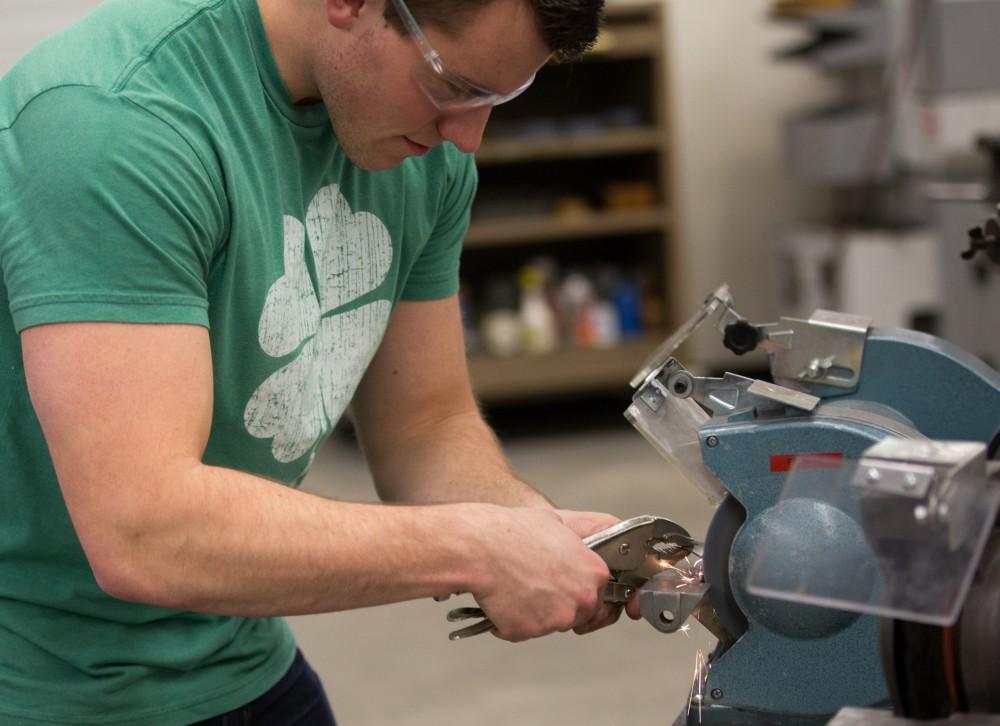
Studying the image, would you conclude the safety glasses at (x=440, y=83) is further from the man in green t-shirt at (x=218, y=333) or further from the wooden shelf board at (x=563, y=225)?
the wooden shelf board at (x=563, y=225)

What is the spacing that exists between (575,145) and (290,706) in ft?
9.85

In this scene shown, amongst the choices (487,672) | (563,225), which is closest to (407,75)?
(487,672)

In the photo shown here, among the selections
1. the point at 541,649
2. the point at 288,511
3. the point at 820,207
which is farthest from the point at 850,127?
the point at 288,511

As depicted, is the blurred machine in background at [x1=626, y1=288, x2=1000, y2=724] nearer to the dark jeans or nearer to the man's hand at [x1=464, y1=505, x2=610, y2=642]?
the man's hand at [x1=464, y1=505, x2=610, y2=642]

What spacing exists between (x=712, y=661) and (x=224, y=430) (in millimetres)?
453

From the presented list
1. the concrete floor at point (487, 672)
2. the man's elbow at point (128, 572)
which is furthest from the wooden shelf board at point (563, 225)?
the man's elbow at point (128, 572)

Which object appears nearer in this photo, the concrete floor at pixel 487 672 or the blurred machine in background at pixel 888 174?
the concrete floor at pixel 487 672

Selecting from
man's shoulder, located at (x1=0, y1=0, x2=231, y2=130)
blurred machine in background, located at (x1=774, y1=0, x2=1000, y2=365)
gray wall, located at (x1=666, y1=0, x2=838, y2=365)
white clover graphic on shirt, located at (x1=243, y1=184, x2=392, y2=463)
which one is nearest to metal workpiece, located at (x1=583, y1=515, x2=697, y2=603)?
Answer: white clover graphic on shirt, located at (x1=243, y1=184, x2=392, y2=463)

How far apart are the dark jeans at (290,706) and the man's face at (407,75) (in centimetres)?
51

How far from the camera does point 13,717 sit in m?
Result: 1.14

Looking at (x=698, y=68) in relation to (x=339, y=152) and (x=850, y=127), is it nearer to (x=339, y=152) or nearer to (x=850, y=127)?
(x=850, y=127)

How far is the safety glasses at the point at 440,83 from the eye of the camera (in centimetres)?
106

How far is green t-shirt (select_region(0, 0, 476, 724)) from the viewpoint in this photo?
0.97 meters

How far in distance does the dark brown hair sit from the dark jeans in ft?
2.08
